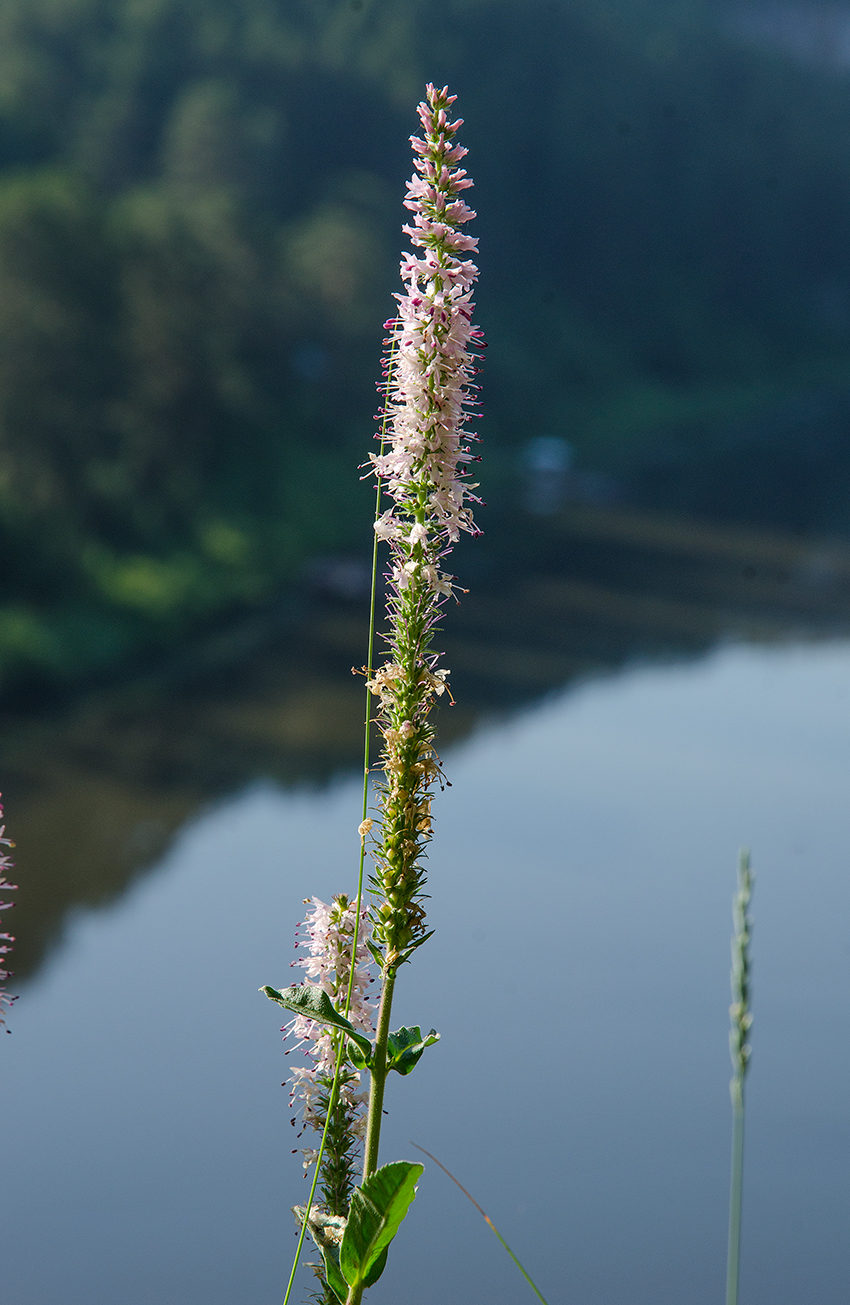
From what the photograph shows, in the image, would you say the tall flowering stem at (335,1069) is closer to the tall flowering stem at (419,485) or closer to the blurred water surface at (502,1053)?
the tall flowering stem at (419,485)

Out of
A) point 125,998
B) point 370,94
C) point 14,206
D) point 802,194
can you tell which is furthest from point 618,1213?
point 802,194

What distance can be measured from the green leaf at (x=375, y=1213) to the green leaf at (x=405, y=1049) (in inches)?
4.2

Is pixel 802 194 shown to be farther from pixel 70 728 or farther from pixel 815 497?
pixel 70 728

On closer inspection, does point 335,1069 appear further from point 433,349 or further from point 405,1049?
point 433,349

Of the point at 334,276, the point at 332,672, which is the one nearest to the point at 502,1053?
the point at 332,672

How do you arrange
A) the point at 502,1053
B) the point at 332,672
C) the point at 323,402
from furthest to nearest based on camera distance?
the point at 323,402, the point at 332,672, the point at 502,1053

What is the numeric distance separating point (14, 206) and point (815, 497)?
49.5 ft

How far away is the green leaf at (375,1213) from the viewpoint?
1.61m

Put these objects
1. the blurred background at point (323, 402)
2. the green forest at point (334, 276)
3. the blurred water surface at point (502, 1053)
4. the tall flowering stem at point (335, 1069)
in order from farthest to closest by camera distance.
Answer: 1. the green forest at point (334, 276)
2. the blurred background at point (323, 402)
3. the blurred water surface at point (502, 1053)
4. the tall flowering stem at point (335, 1069)

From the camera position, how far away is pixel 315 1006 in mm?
1619

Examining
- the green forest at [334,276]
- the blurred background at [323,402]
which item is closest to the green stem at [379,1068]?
the blurred background at [323,402]

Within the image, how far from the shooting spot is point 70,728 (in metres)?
14.2

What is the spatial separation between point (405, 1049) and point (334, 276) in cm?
2281

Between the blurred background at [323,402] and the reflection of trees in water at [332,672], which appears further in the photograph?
the blurred background at [323,402]
